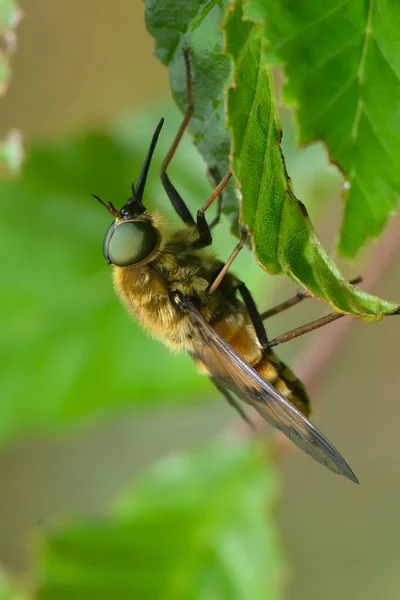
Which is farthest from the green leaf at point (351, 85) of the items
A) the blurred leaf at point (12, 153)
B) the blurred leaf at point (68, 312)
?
the blurred leaf at point (68, 312)

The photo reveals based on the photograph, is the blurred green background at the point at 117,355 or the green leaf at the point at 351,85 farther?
the blurred green background at the point at 117,355

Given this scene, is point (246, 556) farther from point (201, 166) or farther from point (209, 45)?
point (209, 45)

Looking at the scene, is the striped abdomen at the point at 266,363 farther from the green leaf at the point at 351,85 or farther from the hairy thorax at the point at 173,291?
the green leaf at the point at 351,85

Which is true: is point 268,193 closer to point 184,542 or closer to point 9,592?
point 184,542

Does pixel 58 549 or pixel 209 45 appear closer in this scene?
pixel 209 45

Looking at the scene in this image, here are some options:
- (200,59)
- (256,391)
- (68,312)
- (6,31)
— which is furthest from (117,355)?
(200,59)

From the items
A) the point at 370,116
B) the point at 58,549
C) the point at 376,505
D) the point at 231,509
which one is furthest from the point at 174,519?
the point at 376,505
